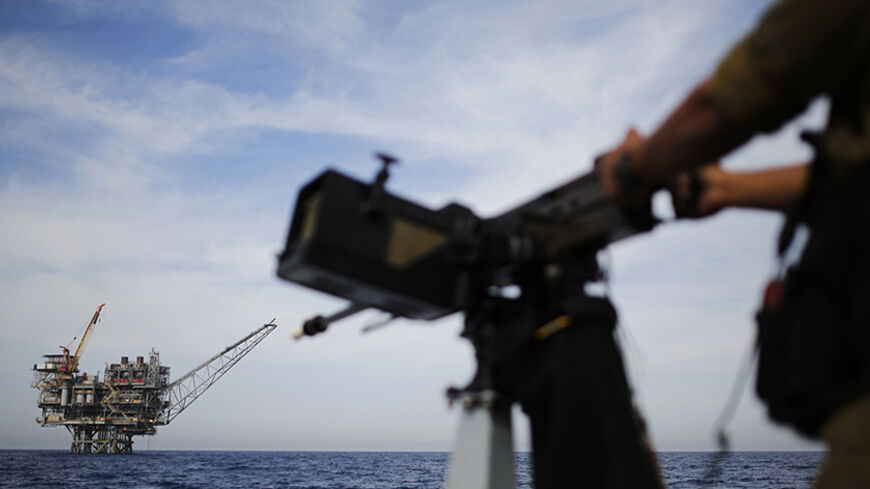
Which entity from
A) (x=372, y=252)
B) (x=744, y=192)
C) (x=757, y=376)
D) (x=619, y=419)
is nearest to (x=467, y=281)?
(x=372, y=252)

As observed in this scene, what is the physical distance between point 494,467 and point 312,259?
1.11 m

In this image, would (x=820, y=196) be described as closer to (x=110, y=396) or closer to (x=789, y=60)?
(x=789, y=60)

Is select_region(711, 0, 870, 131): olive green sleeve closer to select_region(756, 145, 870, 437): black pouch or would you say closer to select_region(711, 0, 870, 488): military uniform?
select_region(711, 0, 870, 488): military uniform

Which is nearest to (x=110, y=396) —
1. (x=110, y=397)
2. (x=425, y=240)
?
(x=110, y=397)

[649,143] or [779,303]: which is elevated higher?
[649,143]

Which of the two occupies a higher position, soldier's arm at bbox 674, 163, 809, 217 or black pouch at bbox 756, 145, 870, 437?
soldier's arm at bbox 674, 163, 809, 217

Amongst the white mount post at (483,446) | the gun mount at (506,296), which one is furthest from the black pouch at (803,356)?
the white mount post at (483,446)

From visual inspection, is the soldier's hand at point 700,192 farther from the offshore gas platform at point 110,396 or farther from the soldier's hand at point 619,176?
the offshore gas platform at point 110,396

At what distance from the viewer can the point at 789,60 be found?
1126 millimetres

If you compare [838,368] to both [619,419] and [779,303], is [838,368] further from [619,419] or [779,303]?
[619,419]

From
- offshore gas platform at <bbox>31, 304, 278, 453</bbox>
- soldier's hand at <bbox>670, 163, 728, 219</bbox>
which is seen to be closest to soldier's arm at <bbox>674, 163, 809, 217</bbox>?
soldier's hand at <bbox>670, 163, 728, 219</bbox>

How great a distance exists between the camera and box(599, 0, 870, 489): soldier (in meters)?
1.10

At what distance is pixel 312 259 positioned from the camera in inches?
94.0

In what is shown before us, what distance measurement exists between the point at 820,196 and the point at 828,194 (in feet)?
0.09
